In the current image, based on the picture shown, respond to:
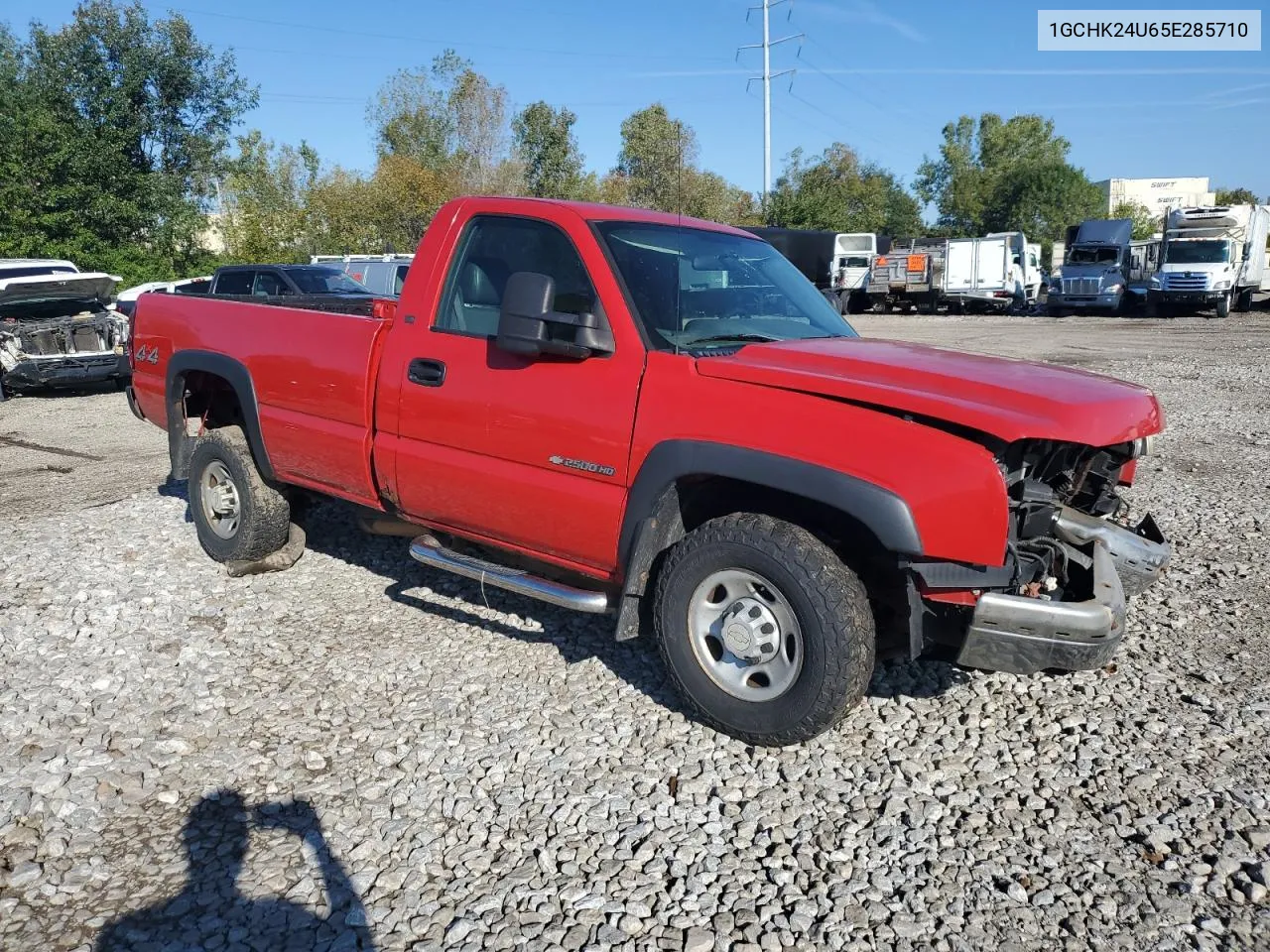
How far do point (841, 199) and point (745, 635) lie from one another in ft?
191

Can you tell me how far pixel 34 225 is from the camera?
2888 centimetres

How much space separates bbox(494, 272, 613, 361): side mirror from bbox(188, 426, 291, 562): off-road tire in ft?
7.93

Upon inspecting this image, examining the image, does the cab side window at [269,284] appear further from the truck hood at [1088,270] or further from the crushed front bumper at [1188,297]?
the truck hood at [1088,270]

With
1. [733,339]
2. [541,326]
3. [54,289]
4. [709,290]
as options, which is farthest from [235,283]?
[733,339]

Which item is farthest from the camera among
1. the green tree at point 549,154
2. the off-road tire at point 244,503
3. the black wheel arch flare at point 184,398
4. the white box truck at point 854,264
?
the green tree at point 549,154

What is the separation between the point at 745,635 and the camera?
142 inches

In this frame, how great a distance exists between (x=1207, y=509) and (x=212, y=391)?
6.80 metres

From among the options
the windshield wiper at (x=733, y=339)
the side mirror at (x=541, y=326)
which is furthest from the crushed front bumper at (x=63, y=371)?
the windshield wiper at (x=733, y=339)

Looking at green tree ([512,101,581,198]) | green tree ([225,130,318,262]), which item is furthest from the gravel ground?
green tree ([512,101,581,198])

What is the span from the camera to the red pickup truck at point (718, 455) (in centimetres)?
329

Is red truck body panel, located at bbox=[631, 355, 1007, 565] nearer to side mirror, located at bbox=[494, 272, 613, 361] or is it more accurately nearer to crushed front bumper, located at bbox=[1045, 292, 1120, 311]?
side mirror, located at bbox=[494, 272, 613, 361]

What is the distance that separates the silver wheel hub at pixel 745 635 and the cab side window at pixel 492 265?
1.47 m

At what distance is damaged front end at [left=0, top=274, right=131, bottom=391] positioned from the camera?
13953 millimetres

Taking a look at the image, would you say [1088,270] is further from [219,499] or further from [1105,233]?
[219,499]
